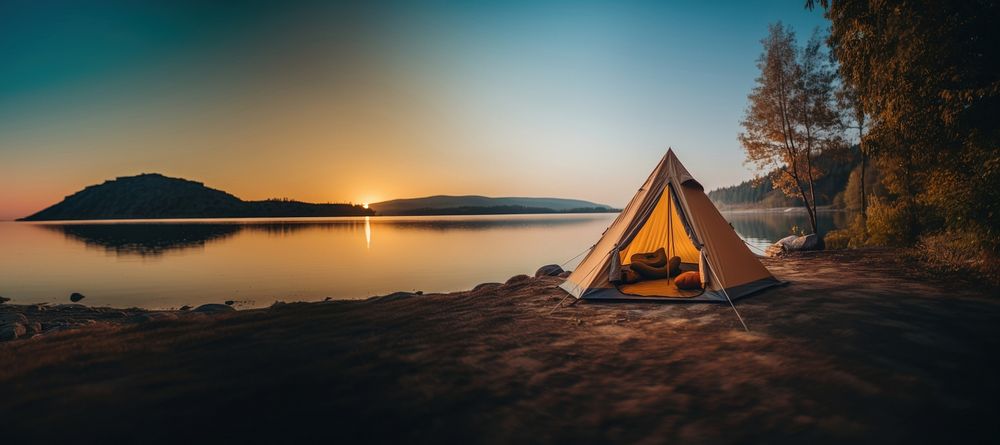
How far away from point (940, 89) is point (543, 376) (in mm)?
10272

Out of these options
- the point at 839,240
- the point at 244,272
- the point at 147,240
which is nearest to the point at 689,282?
the point at 839,240

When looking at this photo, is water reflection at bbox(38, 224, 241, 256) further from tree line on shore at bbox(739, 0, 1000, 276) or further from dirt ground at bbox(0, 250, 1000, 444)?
tree line on shore at bbox(739, 0, 1000, 276)

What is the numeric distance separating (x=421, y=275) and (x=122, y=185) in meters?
215

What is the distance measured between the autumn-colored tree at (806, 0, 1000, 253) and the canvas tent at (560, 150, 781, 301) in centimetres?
422

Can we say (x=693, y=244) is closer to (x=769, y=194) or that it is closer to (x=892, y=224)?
(x=892, y=224)

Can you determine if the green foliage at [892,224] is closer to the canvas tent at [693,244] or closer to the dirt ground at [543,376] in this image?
the dirt ground at [543,376]

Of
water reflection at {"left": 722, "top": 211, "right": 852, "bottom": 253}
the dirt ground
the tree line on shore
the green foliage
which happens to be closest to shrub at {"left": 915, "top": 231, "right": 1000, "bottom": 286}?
the tree line on shore

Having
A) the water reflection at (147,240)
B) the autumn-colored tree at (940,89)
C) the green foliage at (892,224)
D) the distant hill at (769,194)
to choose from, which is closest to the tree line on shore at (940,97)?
the autumn-colored tree at (940,89)

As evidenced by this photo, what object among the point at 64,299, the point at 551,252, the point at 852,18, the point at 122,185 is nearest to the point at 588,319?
the point at 852,18

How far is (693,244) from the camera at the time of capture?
30.2 ft

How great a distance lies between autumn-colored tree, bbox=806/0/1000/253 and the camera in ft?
26.8

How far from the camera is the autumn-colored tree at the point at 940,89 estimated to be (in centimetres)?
818

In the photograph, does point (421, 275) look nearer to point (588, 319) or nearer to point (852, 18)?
point (588, 319)

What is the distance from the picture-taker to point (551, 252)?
33375mm
